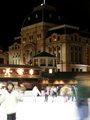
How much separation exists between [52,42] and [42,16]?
6356 mm

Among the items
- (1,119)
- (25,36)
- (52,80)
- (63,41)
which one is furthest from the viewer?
(25,36)

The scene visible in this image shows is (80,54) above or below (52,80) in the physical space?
above

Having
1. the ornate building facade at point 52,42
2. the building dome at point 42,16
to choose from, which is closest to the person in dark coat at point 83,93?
the ornate building facade at point 52,42

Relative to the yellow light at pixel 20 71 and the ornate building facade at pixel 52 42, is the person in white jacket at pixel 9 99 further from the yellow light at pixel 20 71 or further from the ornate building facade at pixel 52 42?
the ornate building facade at pixel 52 42

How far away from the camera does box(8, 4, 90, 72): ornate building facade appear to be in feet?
186

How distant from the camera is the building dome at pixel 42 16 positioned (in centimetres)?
6309

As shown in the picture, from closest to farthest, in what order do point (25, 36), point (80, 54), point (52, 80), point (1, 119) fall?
point (1, 119) < point (52, 80) < point (80, 54) < point (25, 36)

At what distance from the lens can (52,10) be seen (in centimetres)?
6612

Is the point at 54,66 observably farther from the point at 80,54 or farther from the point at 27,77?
the point at 27,77

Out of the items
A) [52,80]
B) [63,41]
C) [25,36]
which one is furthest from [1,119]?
[25,36]

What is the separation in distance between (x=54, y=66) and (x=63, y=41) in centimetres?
439

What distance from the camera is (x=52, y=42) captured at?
5888 centimetres

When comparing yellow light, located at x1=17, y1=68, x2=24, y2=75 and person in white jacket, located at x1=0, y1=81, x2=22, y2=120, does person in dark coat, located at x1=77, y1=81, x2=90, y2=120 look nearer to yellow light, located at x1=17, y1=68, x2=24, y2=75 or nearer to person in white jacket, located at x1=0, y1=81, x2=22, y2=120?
person in white jacket, located at x1=0, y1=81, x2=22, y2=120

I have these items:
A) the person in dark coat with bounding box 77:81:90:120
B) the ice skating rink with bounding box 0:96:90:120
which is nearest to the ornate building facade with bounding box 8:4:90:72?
the ice skating rink with bounding box 0:96:90:120
